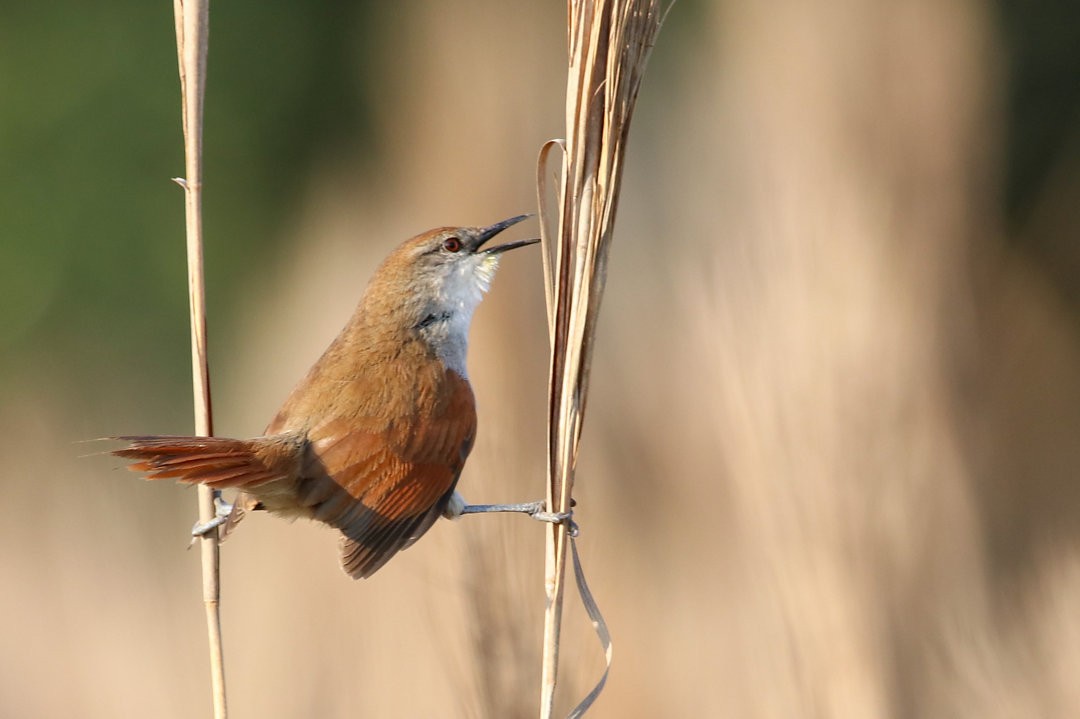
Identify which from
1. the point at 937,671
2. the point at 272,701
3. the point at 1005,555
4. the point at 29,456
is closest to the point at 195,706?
the point at 272,701

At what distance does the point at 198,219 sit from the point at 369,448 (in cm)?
69

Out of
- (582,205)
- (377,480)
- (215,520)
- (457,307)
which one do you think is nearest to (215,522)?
(215,520)

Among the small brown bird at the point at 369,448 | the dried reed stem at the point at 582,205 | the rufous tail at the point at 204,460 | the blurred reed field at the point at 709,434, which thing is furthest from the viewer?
the blurred reed field at the point at 709,434

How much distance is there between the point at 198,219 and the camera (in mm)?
1698

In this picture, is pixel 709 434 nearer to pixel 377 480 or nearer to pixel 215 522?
pixel 377 480

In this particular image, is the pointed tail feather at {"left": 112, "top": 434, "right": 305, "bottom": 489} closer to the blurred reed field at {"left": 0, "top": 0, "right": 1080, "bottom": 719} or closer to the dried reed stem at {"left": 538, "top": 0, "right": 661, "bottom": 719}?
the blurred reed field at {"left": 0, "top": 0, "right": 1080, "bottom": 719}

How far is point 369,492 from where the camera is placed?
7.18 ft

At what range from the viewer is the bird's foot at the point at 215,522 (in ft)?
5.86

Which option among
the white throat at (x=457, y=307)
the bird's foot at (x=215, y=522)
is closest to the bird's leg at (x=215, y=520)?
the bird's foot at (x=215, y=522)

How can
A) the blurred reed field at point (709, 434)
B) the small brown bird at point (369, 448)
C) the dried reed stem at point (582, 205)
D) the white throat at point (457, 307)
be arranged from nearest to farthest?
the dried reed stem at point (582, 205)
the small brown bird at point (369, 448)
the blurred reed field at point (709, 434)
the white throat at point (457, 307)

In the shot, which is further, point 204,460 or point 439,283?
point 439,283

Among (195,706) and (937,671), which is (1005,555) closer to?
→ (937,671)

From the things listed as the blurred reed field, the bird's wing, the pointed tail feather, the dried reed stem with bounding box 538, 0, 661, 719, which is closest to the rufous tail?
the pointed tail feather

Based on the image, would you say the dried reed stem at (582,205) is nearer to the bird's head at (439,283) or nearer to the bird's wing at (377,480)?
the bird's wing at (377,480)
